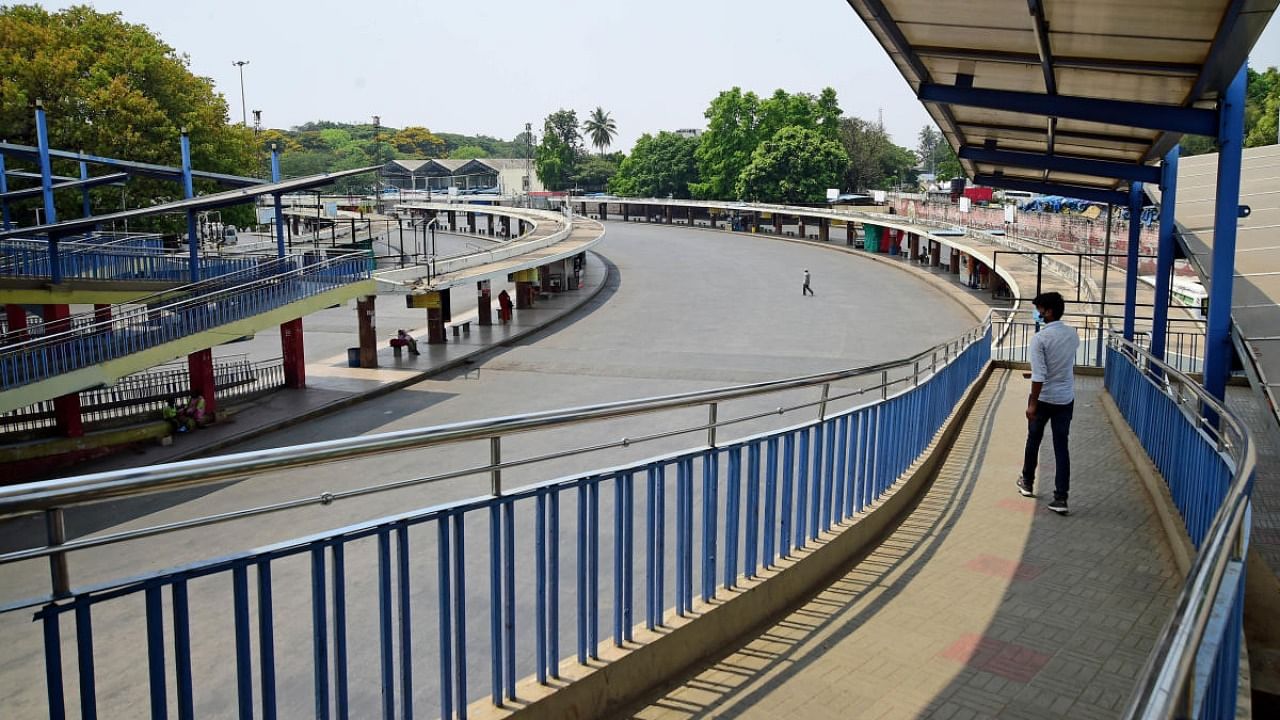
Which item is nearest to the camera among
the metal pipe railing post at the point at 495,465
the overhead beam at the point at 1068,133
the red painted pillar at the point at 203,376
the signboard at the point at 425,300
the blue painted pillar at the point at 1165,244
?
the metal pipe railing post at the point at 495,465

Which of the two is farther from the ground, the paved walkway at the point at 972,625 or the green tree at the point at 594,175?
the green tree at the point at 594,175

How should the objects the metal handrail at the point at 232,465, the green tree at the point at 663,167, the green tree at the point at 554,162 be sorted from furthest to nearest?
the green tree at the point at 554,162 < the green tree at the point at 663,167 < the metal handrail at the point at 232,465

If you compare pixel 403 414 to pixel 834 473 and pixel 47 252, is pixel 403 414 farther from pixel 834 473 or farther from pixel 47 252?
pixel 834 473

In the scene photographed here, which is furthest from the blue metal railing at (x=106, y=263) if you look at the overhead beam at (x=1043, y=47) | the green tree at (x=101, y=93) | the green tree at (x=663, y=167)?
the green tree at (x=663, y=167)

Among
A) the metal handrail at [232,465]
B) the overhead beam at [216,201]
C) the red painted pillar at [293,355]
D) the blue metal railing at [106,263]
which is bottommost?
the red painted pillar at [293,355]

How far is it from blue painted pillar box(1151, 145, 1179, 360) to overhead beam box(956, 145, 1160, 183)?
203mm

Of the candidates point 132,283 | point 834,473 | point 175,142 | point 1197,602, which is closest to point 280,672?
point 834,473

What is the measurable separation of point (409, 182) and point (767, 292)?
340 feet

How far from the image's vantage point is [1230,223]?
774cm

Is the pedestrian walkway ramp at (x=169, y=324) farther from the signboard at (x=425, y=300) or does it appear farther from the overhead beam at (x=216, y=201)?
the signboard at (x=425, y=300)

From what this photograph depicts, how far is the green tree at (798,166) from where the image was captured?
79.4m

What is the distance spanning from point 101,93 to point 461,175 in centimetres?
10200

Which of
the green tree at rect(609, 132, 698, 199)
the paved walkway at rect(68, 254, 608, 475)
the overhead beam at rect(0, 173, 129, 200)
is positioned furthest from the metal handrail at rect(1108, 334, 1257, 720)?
the green tree at rect(609, 132, 698, 199)

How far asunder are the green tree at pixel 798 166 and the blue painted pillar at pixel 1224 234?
7334 centimetres
